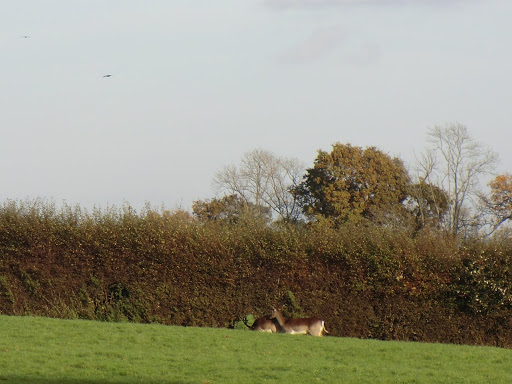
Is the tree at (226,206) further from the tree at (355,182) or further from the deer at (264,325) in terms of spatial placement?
the deer at (264,325)

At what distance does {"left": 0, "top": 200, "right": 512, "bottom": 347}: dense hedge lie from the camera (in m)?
20.7

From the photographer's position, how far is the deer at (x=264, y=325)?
19.8 m

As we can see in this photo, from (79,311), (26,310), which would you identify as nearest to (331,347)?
(79,311)

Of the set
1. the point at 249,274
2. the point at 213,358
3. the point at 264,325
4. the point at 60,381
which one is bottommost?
the point at 60,381

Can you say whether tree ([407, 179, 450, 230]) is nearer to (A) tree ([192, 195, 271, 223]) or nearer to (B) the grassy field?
(A) tree ([192, 195, 271, 223])

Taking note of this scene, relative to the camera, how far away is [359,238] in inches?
854

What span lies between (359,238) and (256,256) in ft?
9.79

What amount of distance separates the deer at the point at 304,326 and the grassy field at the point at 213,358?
1063 mm

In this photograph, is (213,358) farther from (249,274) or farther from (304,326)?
(249,274)

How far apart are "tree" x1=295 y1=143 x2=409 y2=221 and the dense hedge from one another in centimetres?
3314

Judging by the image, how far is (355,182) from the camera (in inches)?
2242

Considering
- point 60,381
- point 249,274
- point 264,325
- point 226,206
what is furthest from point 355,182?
point 60,381

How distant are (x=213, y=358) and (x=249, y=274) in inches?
281

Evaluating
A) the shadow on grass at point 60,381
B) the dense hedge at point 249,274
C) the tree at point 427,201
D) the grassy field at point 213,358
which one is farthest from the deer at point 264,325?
the tree at point 427,201
